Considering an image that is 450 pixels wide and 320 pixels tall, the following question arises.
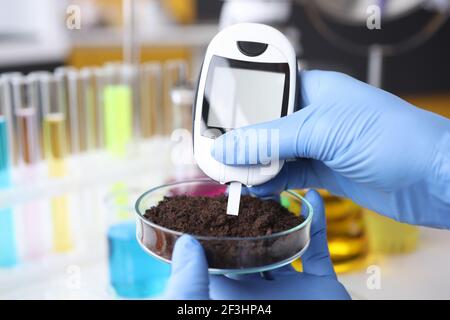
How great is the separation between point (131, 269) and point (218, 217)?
0.30 metres

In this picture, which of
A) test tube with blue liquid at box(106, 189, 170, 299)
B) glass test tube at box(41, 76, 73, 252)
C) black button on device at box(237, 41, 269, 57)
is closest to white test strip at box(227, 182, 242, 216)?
black button on device at box(237, 41, 269, 57)

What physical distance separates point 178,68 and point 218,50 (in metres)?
0.51

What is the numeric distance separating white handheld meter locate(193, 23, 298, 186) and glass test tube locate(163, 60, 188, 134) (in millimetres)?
478

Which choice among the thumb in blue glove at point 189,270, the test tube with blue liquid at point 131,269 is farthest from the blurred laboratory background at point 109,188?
the thumb in blue glove at point 189,270

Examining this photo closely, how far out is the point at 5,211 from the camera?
89 centimetres

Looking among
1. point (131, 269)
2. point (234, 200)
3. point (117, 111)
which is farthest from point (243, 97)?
point (117, 111)

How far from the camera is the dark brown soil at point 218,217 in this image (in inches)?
22.7

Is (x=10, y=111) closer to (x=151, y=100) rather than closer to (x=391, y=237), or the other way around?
(x=151, y=100)

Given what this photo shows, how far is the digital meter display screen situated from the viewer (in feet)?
2.04

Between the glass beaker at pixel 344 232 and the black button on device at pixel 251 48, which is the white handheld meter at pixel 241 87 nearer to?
the black button on device at pixel 251 48

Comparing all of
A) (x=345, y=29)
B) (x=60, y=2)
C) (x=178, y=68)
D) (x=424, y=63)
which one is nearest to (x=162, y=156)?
(x=178, y=68)

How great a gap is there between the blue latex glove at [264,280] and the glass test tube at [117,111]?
0.47 meters

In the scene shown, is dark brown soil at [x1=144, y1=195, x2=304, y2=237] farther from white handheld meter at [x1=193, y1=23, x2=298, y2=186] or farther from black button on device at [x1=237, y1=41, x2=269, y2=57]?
black button on device at [x1=237, y1=41, x2=269, y2=57]

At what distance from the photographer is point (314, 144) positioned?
2.17 ft
